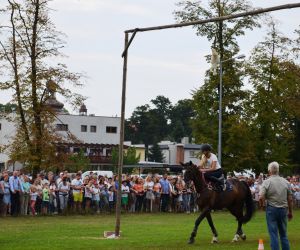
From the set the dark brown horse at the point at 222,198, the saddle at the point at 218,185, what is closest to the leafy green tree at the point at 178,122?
the dark brown horse at the point at 222,198

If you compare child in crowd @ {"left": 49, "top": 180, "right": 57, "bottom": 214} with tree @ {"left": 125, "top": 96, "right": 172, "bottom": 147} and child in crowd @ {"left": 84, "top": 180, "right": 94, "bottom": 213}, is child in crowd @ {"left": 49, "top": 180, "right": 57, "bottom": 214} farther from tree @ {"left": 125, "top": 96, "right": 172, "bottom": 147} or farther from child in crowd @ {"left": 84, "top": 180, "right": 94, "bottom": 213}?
tree @ {"left": 125, "top": 96, "right": 172, "bottom": 147}

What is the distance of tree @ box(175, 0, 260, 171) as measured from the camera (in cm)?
5222

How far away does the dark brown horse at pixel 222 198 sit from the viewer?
2030cm

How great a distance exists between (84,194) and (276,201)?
21.1 metres

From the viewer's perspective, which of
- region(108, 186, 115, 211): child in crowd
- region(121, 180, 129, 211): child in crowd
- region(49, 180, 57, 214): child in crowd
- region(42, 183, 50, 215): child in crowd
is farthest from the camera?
region(121, 180, 129, 211): child in crowd

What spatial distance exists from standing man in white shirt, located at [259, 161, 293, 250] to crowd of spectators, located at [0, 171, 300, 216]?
1807 cm

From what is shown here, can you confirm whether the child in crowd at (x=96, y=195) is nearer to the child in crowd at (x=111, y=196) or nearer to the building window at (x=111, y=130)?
the child in crowd at (x=111, y=196)

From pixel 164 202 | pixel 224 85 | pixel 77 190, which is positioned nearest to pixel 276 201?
pixel 77 190

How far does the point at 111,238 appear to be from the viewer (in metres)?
20.3

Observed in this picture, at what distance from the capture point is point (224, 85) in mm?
52688

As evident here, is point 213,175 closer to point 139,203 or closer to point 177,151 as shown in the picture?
point 139,203

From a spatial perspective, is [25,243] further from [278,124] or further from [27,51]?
[278,124]

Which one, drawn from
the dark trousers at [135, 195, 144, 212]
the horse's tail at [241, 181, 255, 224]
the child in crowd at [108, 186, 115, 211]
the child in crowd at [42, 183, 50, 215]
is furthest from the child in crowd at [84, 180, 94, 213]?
the horse's tail at [241, 181, 255, 224]

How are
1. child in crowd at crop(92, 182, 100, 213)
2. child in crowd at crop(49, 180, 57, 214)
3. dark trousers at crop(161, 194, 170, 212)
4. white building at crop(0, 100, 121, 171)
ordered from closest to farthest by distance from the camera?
child in crowd at crop(49, 180, 57, 214)
child in crowd at crop(92, 182, 100, 213)
dark trousers at crop(161, 194, 170, 212)
white building at crop(0, 100, 121, 171)
